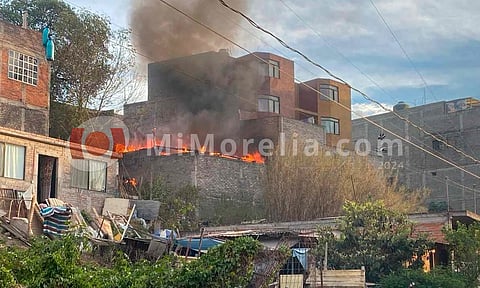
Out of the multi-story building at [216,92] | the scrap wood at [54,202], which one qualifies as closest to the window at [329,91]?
the multi-story building at [216,92]

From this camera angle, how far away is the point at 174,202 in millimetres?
30969

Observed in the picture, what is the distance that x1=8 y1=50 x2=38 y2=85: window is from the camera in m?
30.1

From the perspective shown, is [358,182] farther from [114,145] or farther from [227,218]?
[114,145]

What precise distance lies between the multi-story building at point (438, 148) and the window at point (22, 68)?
82.3ft

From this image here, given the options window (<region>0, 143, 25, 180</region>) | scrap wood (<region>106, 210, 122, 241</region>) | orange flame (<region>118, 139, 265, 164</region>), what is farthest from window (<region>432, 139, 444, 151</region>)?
window (<region>0, 143, 25, 180</region>)

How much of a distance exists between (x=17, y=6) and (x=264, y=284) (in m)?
32.2

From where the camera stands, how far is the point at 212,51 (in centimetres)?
4453

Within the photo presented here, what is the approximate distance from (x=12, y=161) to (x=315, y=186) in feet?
47.9

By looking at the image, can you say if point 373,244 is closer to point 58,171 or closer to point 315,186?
point 315,186

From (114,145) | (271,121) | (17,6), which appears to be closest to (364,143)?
(271,121)

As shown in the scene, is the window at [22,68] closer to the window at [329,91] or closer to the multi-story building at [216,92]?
the multi-story building at [216,92]

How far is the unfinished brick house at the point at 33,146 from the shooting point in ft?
82.2

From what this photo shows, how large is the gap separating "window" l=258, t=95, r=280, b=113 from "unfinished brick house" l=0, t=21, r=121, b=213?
Answer: 16741mm

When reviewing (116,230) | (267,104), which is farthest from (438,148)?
(116,230)
